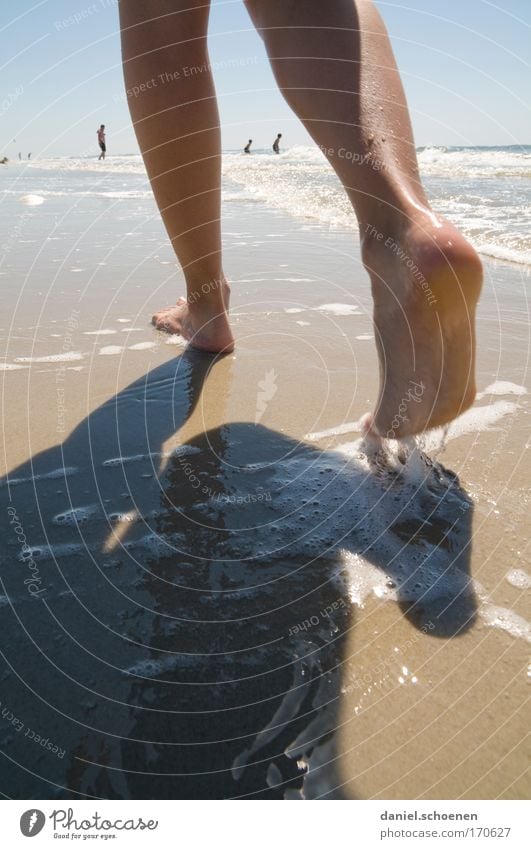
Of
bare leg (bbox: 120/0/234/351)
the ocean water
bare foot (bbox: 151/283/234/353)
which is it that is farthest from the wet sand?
the ocean water

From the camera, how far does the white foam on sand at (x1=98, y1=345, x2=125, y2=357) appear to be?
2184 mm

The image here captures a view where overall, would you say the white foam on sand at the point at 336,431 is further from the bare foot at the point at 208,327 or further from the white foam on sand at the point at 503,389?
the bare foot at the point at 208,327

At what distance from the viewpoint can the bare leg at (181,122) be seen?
1680mm

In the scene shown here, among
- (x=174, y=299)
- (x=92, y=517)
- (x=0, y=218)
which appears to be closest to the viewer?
(x=92, y=517)

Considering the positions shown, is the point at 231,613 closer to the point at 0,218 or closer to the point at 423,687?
the point at 423,687

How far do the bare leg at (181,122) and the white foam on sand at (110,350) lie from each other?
1.11 ft

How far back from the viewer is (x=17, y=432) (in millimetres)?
1621

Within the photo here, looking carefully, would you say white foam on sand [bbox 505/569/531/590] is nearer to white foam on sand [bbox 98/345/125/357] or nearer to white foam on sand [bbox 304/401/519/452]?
white foam on sand [bbox 304/401/519/452]

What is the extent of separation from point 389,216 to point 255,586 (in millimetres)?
761

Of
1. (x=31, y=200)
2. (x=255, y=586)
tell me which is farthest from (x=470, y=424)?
(x=31, y=200)

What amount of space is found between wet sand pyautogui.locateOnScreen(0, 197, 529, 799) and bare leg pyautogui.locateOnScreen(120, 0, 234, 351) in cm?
41

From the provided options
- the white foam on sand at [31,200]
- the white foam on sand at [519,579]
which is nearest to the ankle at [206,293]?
the white foam on sand at [519,579]

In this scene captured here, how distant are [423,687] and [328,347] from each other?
1.45m
